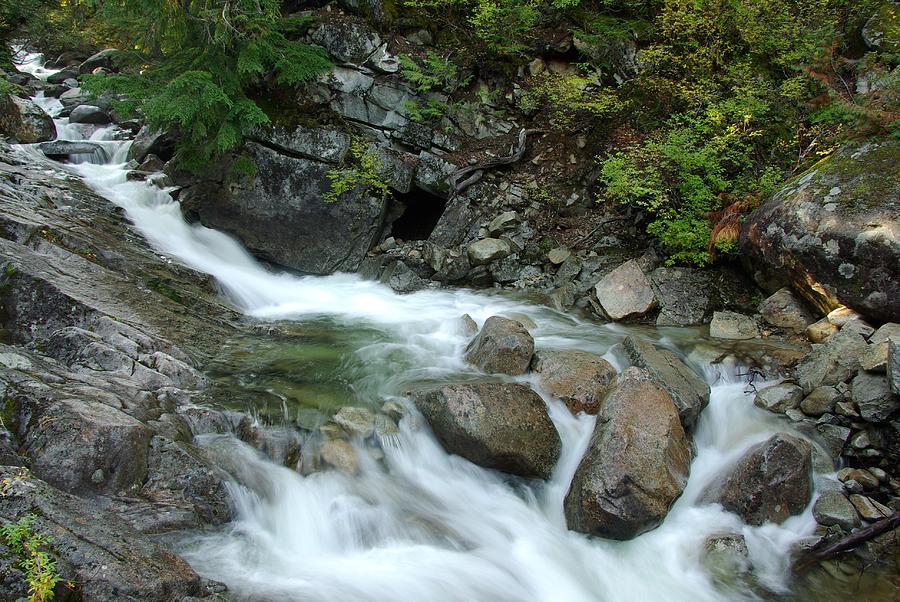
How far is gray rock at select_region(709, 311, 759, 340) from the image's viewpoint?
7.45 m

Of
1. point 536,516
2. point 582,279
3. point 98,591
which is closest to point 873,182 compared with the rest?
point 582,279

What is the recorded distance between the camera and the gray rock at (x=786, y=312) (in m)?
7.27

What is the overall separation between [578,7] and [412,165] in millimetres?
5278

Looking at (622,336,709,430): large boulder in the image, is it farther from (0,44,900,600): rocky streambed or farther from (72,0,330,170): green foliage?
(72,0,330,170): green foliage

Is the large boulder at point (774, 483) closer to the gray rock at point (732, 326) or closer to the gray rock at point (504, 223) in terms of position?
the gray rock at point (732, 326)

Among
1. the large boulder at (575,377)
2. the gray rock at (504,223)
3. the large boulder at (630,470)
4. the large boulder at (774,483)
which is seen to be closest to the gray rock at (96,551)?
the large boulder at (630,470)

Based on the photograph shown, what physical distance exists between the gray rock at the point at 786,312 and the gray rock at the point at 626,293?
1.58 metres

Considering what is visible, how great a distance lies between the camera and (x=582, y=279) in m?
9.59

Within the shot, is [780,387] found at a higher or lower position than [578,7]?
lower

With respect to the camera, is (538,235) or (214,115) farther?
(538,235)

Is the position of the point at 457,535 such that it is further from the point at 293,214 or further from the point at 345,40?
the point at 345,40

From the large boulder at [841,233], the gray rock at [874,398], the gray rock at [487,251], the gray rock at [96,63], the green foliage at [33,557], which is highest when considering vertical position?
the large boulder at [841,233]

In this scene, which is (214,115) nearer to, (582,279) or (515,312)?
(515,312)

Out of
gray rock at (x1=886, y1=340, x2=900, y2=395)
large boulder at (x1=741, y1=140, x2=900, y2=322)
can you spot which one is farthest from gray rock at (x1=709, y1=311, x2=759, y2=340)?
gray rock at (x1=886, y1=340, x2=900, y2=395)
